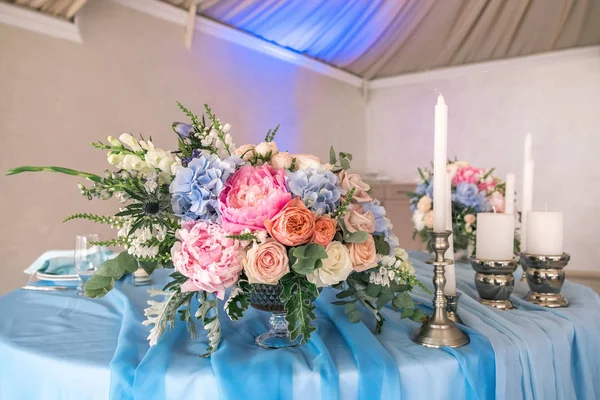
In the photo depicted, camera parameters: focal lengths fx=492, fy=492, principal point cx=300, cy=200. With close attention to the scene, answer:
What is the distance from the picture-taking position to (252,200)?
82 centimetres

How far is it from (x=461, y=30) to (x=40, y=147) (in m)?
4.20

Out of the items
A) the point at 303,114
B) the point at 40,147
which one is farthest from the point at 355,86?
the point at 40,147

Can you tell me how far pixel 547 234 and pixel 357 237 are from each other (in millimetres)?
715

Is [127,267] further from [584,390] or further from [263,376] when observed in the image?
[584,390]

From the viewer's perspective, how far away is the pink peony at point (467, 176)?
1913 mm

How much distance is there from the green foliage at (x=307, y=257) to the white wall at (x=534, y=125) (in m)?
5.35

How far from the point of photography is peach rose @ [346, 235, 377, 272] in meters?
0.85

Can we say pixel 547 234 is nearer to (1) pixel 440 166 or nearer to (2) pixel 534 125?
(1) pixel 440 166

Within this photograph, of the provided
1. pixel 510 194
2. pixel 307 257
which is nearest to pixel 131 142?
pixel 307 257

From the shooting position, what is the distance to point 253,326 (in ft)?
3.43

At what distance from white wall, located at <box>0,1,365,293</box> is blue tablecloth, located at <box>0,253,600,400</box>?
2345 mm

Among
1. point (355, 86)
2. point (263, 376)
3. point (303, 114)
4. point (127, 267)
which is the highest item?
point (355, 86)

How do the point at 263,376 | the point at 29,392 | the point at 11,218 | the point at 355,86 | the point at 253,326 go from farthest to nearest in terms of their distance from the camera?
the point at 355,86 → the point at 11,218 → the point at 253,326 → the point at 29,392 → the point at 263,376

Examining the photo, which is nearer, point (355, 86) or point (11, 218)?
point (11, 218)
